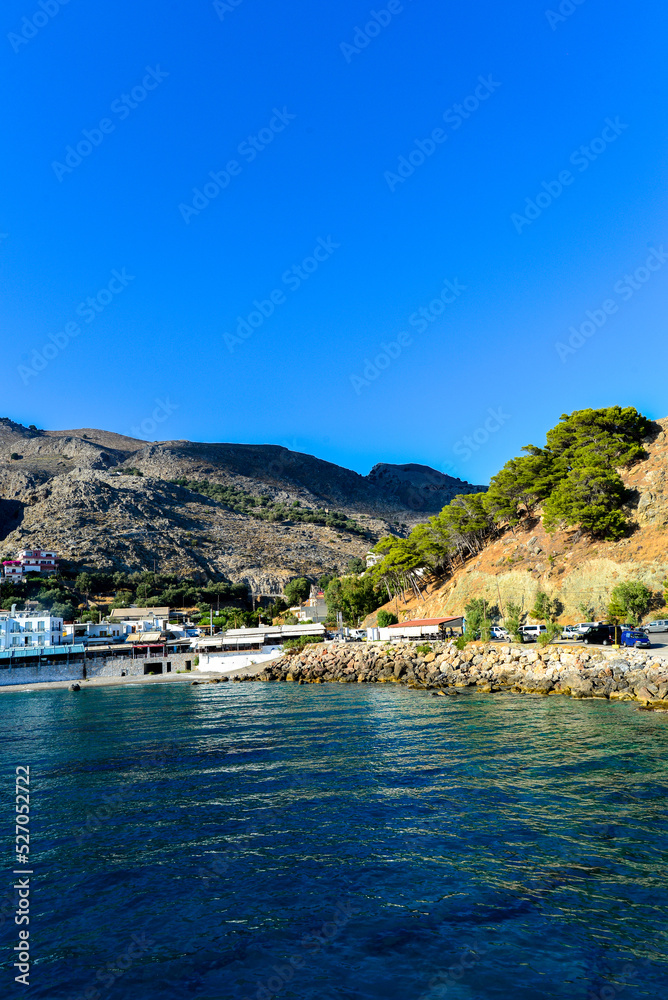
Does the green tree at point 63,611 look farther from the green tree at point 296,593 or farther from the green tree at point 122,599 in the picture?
the green tree at point 296,593

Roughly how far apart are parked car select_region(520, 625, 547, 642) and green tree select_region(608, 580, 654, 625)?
6.60 m

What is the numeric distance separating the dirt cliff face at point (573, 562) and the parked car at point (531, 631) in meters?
6.42

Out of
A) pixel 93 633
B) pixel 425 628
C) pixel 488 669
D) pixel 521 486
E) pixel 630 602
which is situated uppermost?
pixel 521 486

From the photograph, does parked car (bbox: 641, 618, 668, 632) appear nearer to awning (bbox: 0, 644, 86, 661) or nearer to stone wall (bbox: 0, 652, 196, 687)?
stone wall (bbox: 0, 652, 196, 687)

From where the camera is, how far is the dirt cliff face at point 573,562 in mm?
57188

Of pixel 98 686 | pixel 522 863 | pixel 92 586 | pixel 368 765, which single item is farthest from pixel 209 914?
Result: pixel 92 586

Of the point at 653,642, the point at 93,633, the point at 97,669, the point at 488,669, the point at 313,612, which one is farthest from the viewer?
the point at 313,612

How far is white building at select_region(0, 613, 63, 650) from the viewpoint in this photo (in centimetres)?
8631

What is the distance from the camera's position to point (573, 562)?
2454 inches

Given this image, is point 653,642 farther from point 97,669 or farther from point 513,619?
point 97,669

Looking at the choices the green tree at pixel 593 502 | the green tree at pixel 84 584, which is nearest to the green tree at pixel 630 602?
the green tree at pixel 593 502

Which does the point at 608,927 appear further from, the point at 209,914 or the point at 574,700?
the point at 574,700

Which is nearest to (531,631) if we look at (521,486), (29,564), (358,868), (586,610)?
(586,610)

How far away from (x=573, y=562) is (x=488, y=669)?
2476 centimetres
